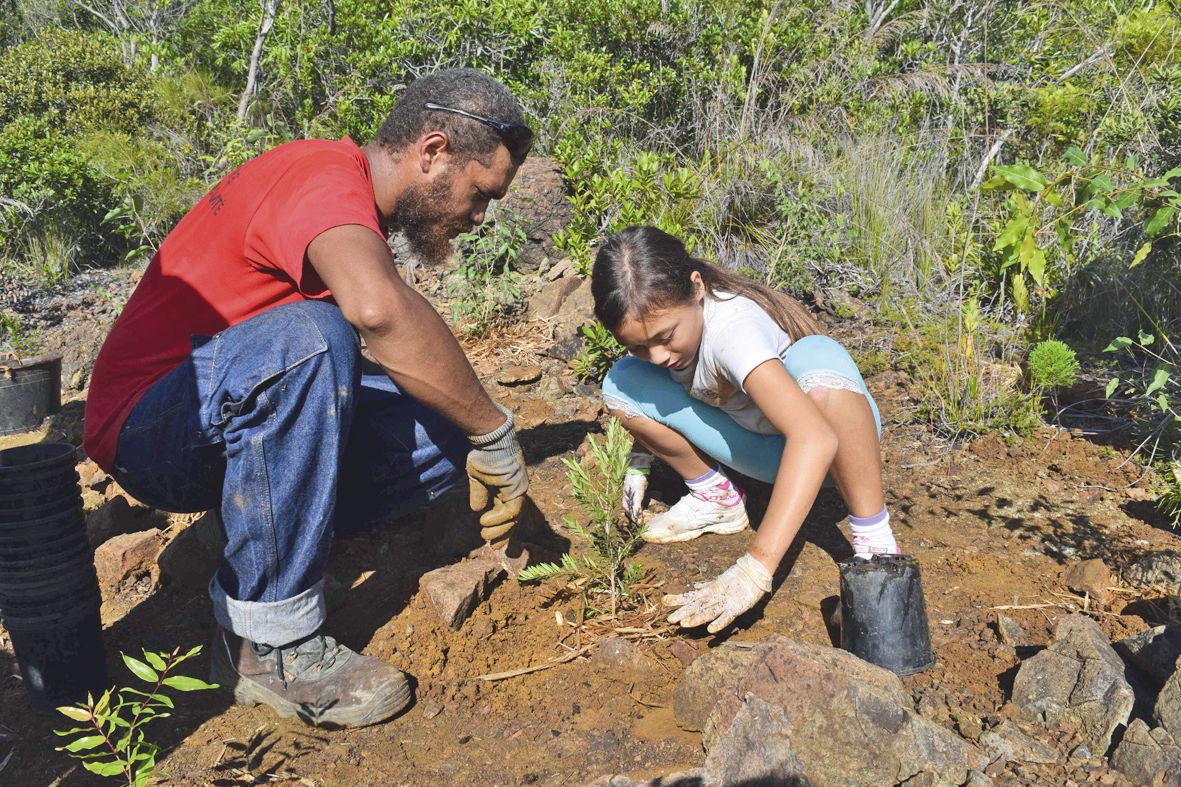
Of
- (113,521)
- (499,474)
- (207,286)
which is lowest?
(113,521)

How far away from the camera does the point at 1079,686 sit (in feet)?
6.30

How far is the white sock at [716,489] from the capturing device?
2.94 m

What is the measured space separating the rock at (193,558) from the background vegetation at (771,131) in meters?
2.42

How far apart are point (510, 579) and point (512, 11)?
4.91 metres

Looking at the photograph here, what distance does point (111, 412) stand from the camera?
7.38 ft

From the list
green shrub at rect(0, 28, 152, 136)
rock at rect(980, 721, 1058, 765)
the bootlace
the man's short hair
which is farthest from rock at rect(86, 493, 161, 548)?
green shrub at rect(0, 28, 152, 136)

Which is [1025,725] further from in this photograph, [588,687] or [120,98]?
[120,98]

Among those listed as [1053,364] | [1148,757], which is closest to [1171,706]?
[1148,757]

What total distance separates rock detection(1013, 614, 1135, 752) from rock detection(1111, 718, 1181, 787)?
2.3 inches

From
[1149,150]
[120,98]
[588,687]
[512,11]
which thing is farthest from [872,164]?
[120,98]

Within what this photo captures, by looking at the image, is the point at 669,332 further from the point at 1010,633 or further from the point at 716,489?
the point at 1010,633

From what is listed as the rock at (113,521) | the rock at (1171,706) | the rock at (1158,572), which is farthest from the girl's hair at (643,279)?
the rock at (113,521)

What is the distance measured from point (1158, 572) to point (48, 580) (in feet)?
9.38

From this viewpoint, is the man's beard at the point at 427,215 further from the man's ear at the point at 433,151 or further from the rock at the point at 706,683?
the rock at the point at 706,683
